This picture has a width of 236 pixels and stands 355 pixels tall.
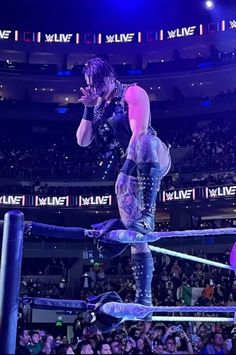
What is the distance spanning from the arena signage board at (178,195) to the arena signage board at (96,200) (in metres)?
2.28

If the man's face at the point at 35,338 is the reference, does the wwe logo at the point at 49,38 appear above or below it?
above

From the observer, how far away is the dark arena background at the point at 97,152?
16.8m

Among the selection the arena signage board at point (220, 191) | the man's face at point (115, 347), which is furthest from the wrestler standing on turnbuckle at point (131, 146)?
the arena signage board at point (220, 191)

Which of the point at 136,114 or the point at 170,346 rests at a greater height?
the point at 136,114

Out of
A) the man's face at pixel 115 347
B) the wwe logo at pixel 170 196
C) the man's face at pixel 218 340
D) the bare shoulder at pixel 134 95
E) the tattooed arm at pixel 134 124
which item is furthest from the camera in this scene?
the wwe logo at pixel 170 196

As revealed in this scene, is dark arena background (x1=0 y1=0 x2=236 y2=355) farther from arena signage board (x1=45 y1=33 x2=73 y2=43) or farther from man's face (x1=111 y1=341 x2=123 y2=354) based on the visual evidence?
man's face (x1=111 y1=341 x2=123 y2=354)

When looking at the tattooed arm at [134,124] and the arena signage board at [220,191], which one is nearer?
the tattooed arm at [134,124]

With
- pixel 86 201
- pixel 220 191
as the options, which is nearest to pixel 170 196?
pixel 220 191

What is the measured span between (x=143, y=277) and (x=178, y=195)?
17646 millimetres

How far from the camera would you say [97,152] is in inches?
515

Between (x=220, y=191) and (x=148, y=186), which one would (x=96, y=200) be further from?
(x=148, y=186)

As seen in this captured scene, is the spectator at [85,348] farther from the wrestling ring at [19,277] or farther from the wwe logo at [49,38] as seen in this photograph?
the wwe logo at [49,38]

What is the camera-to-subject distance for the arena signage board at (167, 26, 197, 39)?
93.5 ft

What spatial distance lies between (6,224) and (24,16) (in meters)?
32.4
